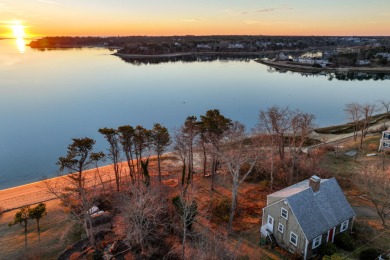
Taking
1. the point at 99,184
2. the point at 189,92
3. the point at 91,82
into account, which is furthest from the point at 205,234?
the point at 91,82

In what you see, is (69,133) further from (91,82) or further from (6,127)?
(91,82)

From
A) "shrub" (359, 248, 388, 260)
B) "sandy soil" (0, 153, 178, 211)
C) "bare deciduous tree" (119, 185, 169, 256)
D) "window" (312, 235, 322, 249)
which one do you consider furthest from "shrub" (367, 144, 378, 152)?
"bare deciduous tree" (119, 185, 169, 256)

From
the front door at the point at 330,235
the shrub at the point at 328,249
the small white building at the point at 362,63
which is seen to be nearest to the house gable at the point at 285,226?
the shrub at the point at 328,249

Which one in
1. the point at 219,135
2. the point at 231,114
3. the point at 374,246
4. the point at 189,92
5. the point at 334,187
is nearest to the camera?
the point at 374,246

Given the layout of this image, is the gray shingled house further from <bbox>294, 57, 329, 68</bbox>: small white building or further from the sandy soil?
<bbox>294, 57, 329, 68</bbox>: small white building

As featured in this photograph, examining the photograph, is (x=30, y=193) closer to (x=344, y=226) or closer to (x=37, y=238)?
(x=37, y=238)

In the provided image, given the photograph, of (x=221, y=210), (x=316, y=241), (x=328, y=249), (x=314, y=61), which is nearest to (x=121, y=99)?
(x=221, y=210)
